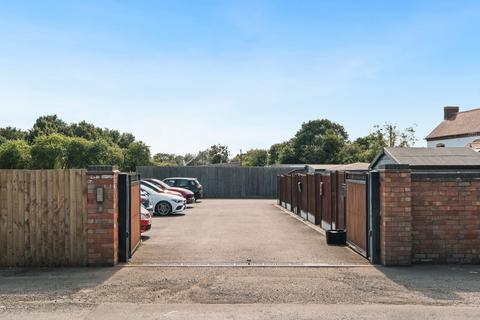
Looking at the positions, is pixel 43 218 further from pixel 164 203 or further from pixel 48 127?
pixel 48 127

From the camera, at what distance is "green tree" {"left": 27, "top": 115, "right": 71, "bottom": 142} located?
85.8m

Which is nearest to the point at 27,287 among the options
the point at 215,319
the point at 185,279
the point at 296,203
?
the point at 185,279

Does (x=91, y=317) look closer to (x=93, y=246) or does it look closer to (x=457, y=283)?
(x=93, y=246)

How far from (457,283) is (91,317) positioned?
18.4 feet

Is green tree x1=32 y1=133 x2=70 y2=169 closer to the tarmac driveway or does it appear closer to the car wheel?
the car wheel

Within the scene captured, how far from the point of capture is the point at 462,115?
186 feet

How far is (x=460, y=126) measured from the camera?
54.4 meters

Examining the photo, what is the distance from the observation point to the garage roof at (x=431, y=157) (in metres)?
15.6

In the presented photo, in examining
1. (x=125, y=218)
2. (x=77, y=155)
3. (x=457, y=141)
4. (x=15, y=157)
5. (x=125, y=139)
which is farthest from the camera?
(x=125, y=139)

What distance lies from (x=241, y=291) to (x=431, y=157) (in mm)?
10678

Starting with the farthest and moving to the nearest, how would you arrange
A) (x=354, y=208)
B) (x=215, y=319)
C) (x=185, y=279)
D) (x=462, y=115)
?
(x=462, y=115), (x=354, y=208), (x=185, y=279), (x=215, y=319)

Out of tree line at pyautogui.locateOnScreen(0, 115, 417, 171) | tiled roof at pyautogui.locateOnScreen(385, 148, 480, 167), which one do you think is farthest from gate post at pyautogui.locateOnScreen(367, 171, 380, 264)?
tree line at pyautogui.locateOnScreen(0, 115, 417, 171)

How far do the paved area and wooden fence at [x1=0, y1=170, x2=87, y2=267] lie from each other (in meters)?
0.39

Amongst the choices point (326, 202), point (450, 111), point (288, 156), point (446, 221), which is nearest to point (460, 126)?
point (450, 111)
